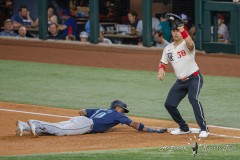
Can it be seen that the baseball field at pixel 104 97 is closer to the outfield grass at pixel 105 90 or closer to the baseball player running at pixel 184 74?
the outfield grass at pixel 105 90

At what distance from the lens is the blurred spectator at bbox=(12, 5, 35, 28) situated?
24.4 m

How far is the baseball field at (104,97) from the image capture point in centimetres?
1071

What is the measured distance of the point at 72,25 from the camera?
23.5 metres

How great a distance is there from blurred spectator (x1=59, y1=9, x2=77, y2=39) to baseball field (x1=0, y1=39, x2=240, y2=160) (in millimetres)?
314

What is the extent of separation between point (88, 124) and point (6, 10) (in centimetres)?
1426

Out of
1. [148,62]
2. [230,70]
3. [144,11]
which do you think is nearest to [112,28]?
[144,11]

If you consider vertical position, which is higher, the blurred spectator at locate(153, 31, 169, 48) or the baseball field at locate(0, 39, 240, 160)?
the blurred spectator at locate(153, 31, 169, 48)

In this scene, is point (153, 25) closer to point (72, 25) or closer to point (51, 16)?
point (72, 25)

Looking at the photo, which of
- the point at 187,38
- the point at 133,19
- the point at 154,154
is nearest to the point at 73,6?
the point at 133,19

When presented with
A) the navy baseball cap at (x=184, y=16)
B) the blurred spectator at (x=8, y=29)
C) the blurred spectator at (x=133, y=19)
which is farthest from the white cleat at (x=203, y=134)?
the blurred spectator at (x=8, y=29)

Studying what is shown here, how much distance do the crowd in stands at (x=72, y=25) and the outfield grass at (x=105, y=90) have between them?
9.26 feet

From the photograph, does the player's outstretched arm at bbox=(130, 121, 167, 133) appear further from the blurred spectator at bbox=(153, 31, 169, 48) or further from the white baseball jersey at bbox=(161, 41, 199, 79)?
the blurred spectator at bbox=(153, 31, 169, 48)

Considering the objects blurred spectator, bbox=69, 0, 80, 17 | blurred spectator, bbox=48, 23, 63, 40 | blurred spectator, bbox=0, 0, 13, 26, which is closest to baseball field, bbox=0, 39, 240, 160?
blurred spectator, bbox=48, 23, 63, 40

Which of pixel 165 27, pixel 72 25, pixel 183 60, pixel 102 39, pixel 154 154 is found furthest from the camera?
pixel 72 25
